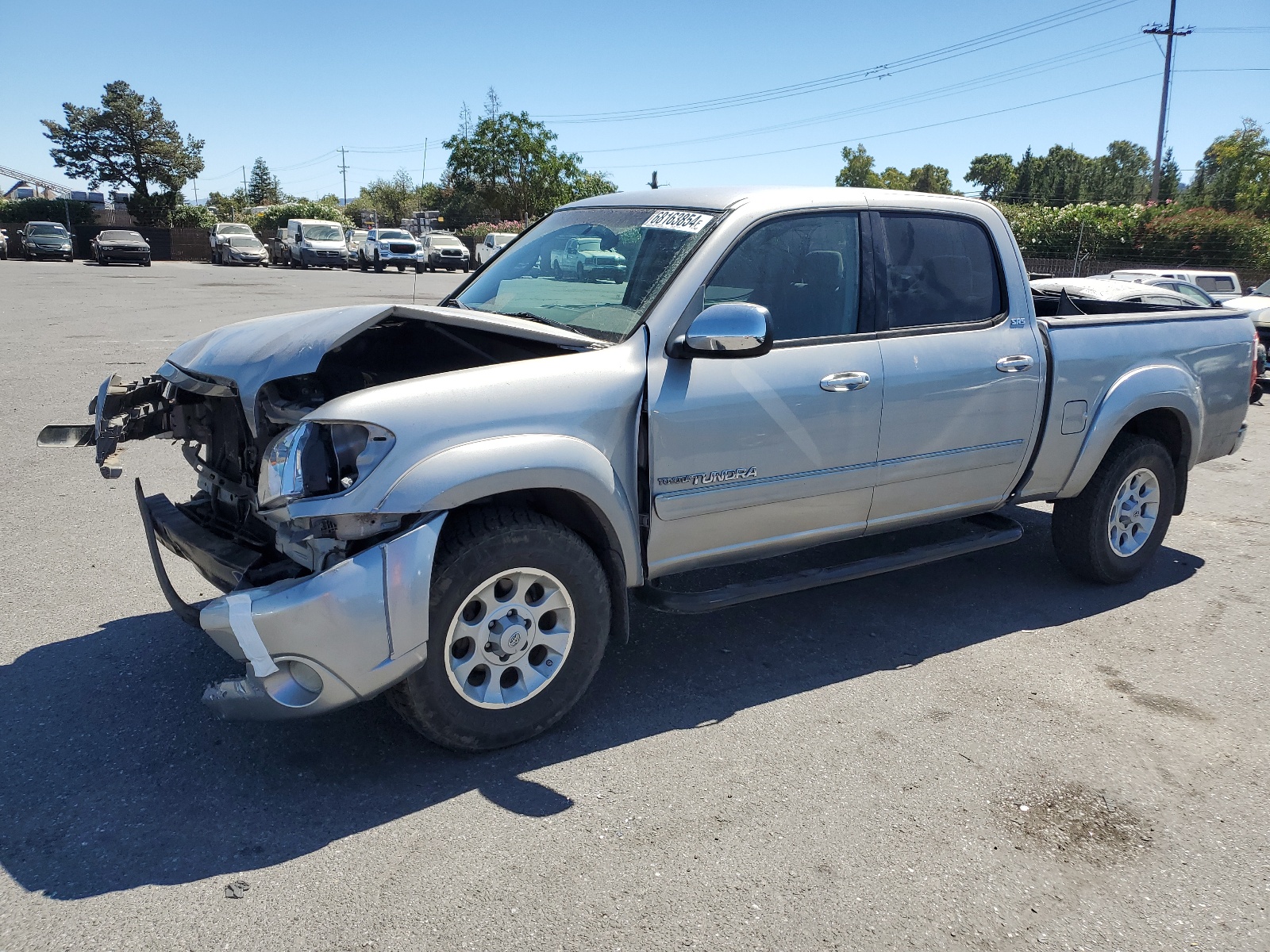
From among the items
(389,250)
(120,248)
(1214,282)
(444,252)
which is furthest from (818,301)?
(120,248)

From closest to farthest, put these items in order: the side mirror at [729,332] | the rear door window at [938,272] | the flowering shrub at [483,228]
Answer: the side mirror at [729,332], the rear door window at [938,272], the flowering shrub at [483,228]

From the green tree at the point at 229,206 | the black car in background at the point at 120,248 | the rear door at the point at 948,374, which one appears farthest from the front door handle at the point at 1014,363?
the green tree at the point at 229,206

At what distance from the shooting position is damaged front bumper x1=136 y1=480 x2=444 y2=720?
287 cm

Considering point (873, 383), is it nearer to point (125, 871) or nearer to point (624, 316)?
point (624, 316)

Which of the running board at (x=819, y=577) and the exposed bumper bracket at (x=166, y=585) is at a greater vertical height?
the exposed bumper bracket at (x=166, y=585)

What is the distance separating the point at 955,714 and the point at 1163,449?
8.01ft

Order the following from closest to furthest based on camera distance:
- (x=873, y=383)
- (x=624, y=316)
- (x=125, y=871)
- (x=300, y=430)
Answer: (x=125, y=871) → (x=300, y=430) → (x=624, y=316) → (x=873, y=383)

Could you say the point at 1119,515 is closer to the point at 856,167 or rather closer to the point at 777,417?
the point at 777,417

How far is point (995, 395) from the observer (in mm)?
4418

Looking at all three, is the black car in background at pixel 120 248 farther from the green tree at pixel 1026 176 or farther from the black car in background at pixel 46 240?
the green tree at pixel 1026 176

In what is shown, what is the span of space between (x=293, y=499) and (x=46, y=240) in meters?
45.5

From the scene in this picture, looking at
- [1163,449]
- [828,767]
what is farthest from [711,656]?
[1163,449]

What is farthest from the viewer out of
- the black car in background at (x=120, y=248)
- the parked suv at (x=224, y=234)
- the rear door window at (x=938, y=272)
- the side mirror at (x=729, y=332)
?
the parked suv at (x=224, y=234)

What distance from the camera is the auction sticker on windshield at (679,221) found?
3.89m
